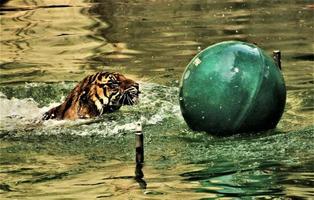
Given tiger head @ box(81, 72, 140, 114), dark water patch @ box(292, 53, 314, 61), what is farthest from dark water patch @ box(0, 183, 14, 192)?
dark water patch @ box(292, 53, 314, 61)

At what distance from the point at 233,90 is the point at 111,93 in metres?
2.01

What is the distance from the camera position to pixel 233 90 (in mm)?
8961

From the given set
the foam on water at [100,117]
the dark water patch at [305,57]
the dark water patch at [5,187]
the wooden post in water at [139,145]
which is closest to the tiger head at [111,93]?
the foam on water at [100,117]

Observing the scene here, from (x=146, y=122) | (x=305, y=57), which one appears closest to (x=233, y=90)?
(x=146, y=122)

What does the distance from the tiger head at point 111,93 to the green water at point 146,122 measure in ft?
0.55

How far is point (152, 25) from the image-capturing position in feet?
61.5

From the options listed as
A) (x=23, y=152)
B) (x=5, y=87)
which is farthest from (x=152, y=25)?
(x=23, y=152)

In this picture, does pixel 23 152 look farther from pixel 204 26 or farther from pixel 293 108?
pixel 204 26

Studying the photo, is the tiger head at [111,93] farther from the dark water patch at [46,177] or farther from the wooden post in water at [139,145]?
the dark water patch at [46,177]

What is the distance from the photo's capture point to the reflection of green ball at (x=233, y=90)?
897 centimetres

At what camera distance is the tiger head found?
10500mm

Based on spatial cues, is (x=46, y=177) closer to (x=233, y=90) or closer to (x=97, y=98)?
(x=233, y=90)

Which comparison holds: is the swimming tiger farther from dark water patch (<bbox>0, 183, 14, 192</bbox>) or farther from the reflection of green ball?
dark water patch (<bbox>0, 183, 14, 192</bbox>)

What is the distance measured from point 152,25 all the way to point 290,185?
1154 cm
